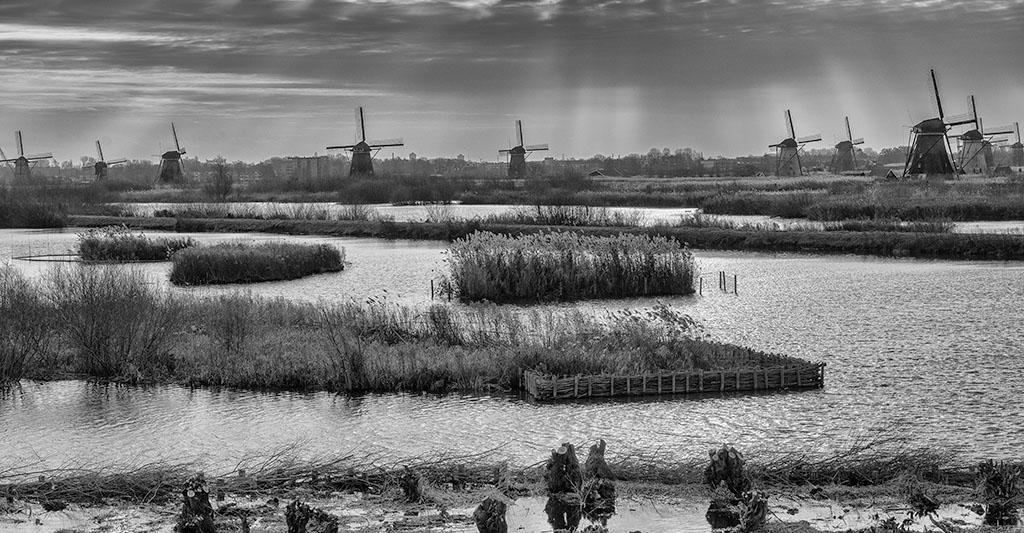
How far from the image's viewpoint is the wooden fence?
18.7 meters

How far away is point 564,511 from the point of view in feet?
40.5

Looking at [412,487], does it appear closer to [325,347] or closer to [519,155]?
[325,347]

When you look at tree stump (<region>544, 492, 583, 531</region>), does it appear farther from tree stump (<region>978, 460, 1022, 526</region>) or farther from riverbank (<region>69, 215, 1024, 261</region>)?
riverbank (<region>69, 215, 1024, 261</region>)

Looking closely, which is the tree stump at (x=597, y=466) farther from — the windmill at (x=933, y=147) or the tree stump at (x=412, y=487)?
the windmill at (x=933, y=147)

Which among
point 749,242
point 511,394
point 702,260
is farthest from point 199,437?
point 749,242

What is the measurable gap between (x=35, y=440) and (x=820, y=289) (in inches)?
907

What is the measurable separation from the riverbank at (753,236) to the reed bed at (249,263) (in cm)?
1131

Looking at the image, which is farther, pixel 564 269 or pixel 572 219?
pixel 572 219

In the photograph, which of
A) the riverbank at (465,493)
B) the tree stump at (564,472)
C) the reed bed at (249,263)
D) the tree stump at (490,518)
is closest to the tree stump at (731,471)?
the riverbank at (465,493)

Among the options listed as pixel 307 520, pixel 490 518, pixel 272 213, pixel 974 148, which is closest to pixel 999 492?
pixel 490 518

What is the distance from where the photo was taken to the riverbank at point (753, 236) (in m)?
42.3

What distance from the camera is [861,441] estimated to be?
1494cm

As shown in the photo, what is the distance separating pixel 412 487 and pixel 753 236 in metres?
37.1

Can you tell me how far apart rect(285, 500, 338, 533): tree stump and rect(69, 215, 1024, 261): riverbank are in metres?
30.2
